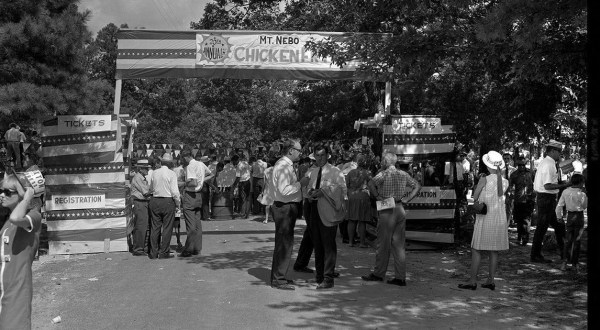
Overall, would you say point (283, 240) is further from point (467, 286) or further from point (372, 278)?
point (467, 286)

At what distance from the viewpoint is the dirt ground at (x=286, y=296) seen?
7336 millimetres

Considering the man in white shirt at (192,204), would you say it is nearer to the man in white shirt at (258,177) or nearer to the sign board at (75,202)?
the sign board at (75,202)

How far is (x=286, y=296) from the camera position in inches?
338

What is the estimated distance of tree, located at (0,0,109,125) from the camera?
1058 centimetres

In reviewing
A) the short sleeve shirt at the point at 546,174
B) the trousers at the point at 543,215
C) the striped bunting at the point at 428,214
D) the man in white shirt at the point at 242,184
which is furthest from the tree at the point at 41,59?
the trousers at the point at 543,215

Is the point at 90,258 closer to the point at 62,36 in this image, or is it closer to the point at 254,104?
the point at 62,36

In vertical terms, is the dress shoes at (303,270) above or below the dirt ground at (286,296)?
above

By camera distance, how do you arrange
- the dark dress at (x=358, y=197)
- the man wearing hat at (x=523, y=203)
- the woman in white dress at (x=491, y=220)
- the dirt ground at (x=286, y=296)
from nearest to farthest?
1. the dirt ground at (x=286, y=296)
2. the woman in white dress at (x=491, y=220)
3. the dark dress at (x=358, y=197)
4. the man wearing hat at (x=523, y=203)

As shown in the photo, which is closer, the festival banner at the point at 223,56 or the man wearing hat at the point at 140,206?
the man wearing hat at the point at 140,206

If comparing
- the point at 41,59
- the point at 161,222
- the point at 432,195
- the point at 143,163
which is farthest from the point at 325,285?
the point at 41,59

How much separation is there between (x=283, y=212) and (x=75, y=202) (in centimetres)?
496

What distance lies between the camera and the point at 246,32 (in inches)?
546

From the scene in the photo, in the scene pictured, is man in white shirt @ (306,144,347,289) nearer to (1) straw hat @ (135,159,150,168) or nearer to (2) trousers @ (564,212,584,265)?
(2) trousers @ (564,212,584,265)

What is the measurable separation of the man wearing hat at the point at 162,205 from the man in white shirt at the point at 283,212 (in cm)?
307
